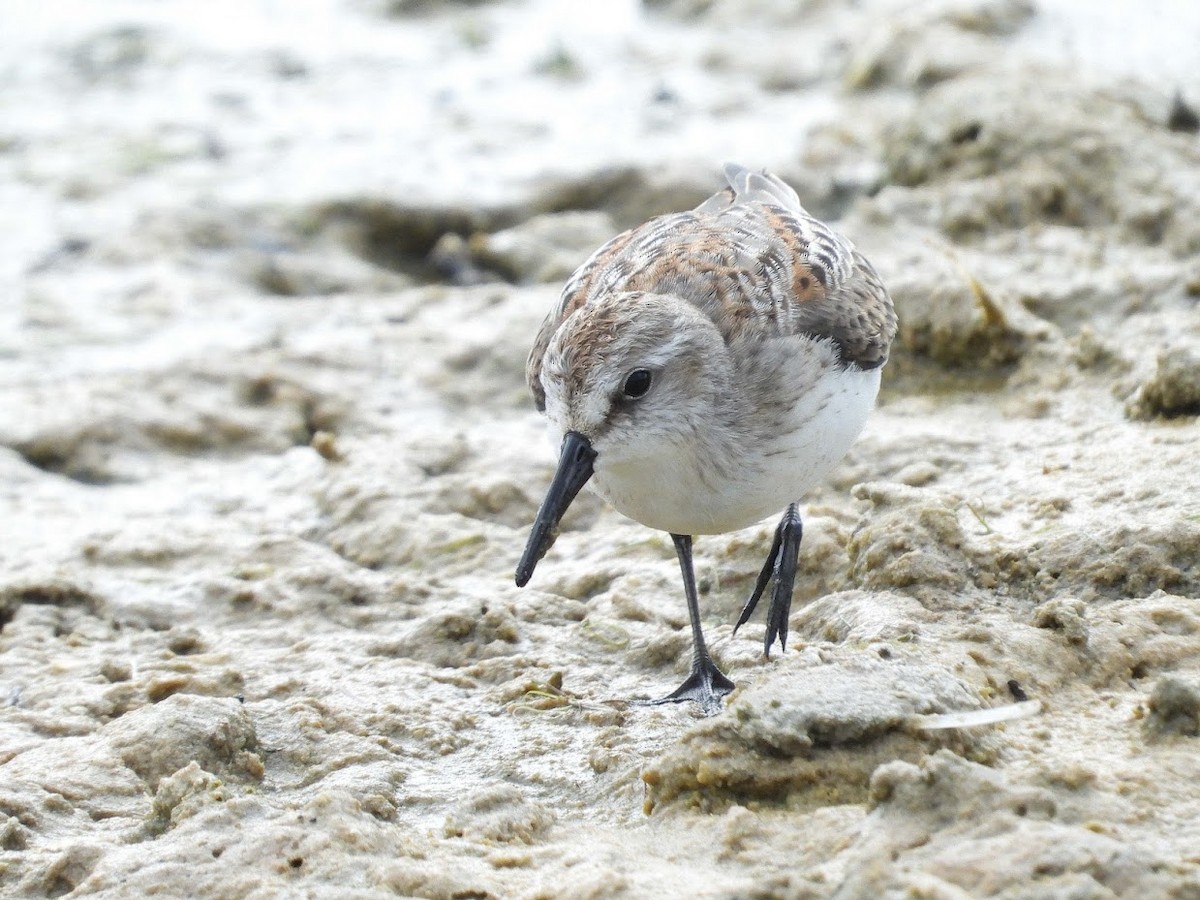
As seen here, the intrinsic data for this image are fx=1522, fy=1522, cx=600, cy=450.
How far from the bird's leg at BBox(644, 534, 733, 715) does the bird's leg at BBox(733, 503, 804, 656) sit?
186 mm

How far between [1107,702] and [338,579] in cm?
283

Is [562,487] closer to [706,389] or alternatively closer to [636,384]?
[636,384]

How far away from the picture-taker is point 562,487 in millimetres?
4340

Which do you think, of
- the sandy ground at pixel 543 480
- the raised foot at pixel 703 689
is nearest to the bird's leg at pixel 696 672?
the raised foot at pixel 703 689

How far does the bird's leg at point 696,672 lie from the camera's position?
4641mm

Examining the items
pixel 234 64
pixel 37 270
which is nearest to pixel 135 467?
pixel 37 270

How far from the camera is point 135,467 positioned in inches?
266

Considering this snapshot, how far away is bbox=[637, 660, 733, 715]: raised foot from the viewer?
4621 millimetres

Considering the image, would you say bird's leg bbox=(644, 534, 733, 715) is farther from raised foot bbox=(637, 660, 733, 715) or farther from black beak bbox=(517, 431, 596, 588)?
black beak bbox=(517, 431, 596, 588)

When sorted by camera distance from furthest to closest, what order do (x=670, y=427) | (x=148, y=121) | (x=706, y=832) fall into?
(x=148, y=121), (x=670, y=427), (x=706, y=832)

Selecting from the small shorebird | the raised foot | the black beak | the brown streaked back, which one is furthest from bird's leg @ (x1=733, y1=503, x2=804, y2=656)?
the black beak

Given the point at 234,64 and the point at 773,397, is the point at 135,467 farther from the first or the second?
the point at 234,64

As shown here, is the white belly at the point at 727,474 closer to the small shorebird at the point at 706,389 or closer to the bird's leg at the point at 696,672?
the small shorebird at the point at 706,389

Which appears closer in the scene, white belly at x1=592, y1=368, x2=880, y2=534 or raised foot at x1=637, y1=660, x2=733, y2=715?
white belly at x1=592, y1=368, x2=880, y2=534
